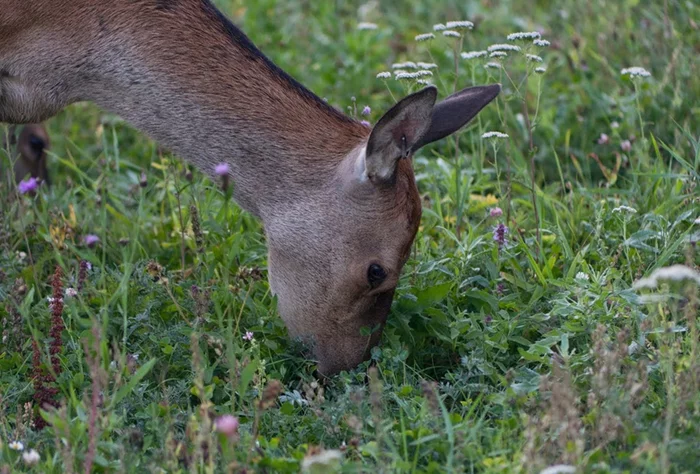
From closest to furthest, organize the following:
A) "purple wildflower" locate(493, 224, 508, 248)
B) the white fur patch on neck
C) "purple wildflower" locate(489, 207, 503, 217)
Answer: the white fur patch on neck, "purple wildflower" locate(493, 224, 508, 248), "purple wildflower" locate(489, 207, 503, 217)

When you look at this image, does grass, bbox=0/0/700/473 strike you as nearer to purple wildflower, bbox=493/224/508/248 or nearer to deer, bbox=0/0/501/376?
purple wildflower, bbox=493/224/508/248

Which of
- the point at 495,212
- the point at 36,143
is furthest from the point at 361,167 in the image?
the point at 36,143

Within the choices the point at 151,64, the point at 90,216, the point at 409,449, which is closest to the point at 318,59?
the point at 90,216

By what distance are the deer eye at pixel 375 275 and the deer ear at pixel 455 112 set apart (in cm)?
58

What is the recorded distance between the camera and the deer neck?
467 cm

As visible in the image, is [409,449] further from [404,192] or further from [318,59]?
[318,59]

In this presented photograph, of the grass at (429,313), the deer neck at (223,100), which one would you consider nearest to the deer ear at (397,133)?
the deer neck at (223,100)

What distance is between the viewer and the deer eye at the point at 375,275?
450 cm

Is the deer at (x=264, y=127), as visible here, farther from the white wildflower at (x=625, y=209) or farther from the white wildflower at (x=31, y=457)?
the white wildflower at (x=31, y=457)

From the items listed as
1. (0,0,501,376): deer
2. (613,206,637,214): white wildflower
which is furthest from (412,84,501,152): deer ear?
(613,206,637,214): white wildflower

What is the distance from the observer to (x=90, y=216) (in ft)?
18.9

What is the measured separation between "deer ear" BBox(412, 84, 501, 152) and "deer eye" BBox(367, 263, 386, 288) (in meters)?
0.58

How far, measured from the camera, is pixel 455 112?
4707 mm

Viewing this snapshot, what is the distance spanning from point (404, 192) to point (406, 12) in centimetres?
483
